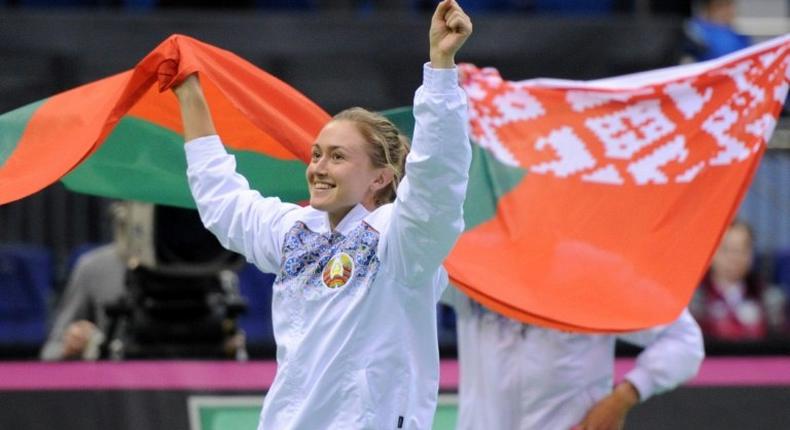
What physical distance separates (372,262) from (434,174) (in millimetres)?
354

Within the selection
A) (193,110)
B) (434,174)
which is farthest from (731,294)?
(434,174)

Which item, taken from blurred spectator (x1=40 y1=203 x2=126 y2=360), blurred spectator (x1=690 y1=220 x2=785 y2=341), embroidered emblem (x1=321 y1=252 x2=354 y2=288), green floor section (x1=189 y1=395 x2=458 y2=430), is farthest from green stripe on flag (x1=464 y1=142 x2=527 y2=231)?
blurred spectator (x1=690 y1=220 x2=785 y2=341)

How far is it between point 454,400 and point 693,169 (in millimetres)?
1826

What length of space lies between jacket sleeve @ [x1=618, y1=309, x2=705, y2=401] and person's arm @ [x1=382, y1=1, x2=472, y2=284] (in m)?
1.90

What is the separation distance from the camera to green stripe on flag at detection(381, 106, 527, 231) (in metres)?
5.89

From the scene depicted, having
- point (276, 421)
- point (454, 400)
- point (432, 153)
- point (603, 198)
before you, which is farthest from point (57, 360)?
point (432, 153)

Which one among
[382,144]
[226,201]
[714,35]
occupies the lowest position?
[226,201]

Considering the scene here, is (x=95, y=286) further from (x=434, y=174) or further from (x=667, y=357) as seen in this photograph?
(x=434, y=174)

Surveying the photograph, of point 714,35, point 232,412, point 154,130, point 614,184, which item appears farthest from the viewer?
point 714,35

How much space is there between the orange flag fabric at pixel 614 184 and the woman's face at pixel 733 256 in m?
3.22

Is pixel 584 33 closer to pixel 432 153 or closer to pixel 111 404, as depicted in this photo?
pixel 111 404

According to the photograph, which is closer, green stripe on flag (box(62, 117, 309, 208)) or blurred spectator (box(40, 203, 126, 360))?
green stripe on flag (box(62, 117, 309, 208))

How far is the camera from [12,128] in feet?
17.1

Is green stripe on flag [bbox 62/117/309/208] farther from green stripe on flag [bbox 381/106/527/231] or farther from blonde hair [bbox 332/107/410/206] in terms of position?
blonde hair [bbox 332/107/410/206]
